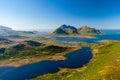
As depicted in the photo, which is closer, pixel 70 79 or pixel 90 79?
pixel 90 79

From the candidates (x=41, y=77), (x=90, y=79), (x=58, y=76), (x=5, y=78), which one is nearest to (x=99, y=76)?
(x=90, y=79)

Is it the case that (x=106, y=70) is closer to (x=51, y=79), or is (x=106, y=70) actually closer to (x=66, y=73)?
(x=66, y=73)

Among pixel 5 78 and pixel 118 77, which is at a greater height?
pixel 118 77

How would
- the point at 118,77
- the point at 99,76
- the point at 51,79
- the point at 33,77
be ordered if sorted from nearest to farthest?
the point at 118,77, the point at 99,76, the point at 51,79, the point at 33,77

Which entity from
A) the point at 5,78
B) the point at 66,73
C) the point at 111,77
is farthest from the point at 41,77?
the point at 111,77

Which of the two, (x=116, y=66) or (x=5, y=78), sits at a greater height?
(x=116, y=66)

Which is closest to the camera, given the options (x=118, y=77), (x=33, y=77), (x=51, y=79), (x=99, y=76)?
(x=118, y=77)

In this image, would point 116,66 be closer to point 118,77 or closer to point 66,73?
point 118,77

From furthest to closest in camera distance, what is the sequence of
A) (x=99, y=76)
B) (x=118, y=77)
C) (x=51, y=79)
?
(x=51, y=79) < (x=99, y=76) < (x=118, y=77)

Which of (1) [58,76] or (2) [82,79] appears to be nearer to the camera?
(2) [82,79]
